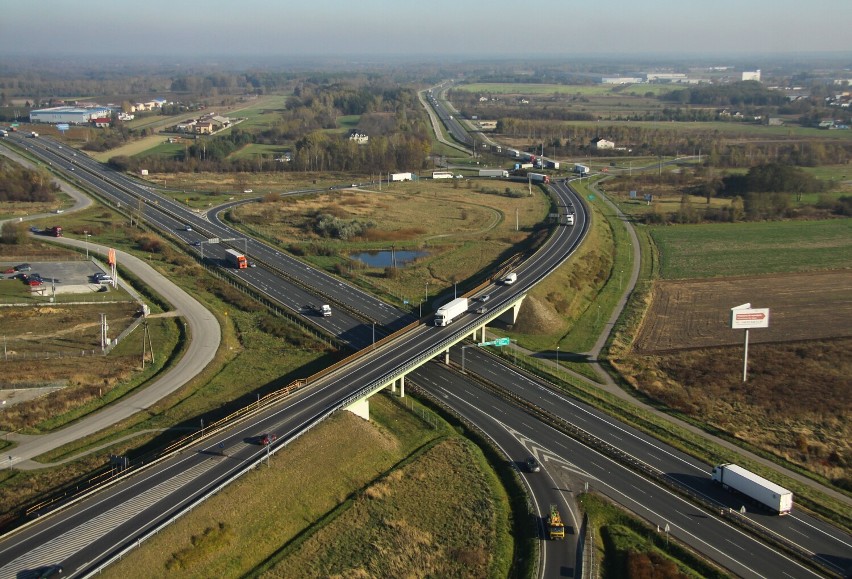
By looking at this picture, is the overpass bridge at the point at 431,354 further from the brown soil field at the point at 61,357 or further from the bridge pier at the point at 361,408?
the brown soil field at the point at 61,357

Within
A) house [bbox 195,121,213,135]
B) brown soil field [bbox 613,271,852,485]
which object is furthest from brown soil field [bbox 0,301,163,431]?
house [bbox 195,121,213,135]

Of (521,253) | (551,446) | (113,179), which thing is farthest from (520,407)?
(113,179)

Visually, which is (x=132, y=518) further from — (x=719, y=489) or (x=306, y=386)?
(x=719, y=489)

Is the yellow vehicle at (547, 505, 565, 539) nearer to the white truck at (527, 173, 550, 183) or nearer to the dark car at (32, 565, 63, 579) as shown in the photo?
the dark car at (32, 565, 63, 579)

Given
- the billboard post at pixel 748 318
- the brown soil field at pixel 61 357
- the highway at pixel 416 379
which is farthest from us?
the billboard post at pixel 748 318

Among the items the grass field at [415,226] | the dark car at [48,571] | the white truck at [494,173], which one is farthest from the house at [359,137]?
the dark car at [48,571]

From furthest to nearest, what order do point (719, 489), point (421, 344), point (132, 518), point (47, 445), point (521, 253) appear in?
1. point (521, 253)
2. point (421, 344)
3. point (47, 445)
4. point (719, 489)
5. point (132, 518)
